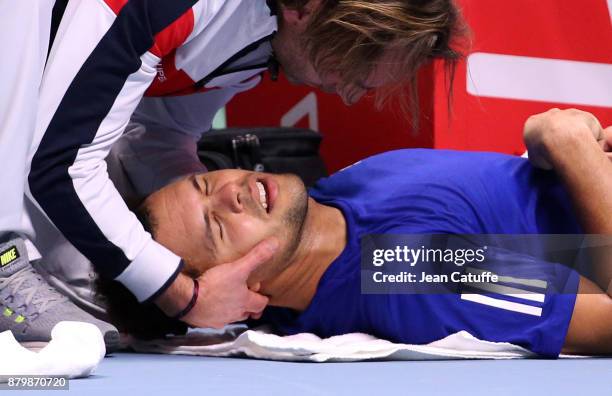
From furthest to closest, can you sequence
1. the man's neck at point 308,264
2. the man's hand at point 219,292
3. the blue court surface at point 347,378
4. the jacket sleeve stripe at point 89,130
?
1. the man's neck at point 308,264
2. the man's hand at point 219,292
3. the jacket sleeve stripe at point 89,130
4. the blue court surface at point 347,378

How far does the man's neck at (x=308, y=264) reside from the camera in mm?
2025

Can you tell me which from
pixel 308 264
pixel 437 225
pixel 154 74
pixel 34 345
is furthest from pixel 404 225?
pixel 34 345

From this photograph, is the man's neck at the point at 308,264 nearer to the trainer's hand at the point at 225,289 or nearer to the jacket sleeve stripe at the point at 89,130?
the trainer's hand at the point at 225,289

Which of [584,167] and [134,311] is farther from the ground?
[584,167]

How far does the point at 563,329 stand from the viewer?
5.99 feet

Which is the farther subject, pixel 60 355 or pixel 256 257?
pixel 256 257

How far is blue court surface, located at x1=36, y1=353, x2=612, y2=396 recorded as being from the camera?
147 centimetres

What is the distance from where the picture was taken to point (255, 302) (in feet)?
6.59

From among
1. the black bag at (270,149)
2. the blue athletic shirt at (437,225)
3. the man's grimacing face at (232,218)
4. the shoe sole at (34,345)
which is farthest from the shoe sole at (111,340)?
the black bag at (270,149)

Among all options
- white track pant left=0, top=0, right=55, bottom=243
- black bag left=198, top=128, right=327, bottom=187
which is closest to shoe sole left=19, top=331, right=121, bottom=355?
white track pant left=0, top=0, right=55, bottom=243

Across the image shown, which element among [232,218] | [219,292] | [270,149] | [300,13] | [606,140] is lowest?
[270,149]

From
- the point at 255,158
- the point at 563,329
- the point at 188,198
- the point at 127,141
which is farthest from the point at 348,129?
the point at 563,329

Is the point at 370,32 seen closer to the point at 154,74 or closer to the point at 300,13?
the point at 300,13

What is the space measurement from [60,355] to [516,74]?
1749 mm
